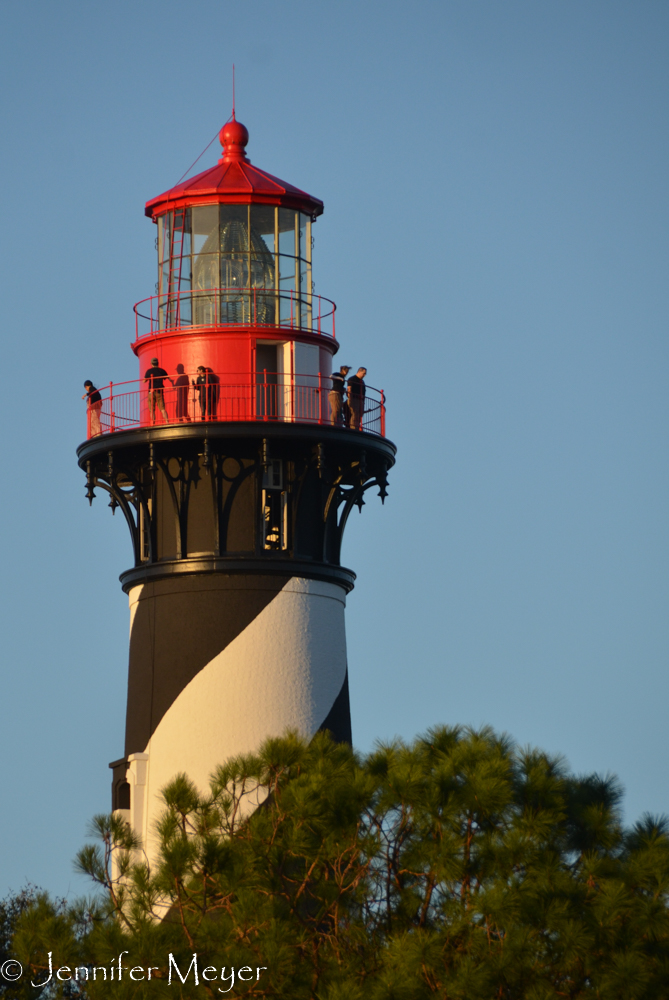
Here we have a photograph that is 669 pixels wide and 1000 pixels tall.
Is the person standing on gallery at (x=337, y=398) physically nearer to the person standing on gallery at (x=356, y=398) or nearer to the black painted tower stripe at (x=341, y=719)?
the person standing on gallery at (x=356, y=398)

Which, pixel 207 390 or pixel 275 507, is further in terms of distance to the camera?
pixel 275 507

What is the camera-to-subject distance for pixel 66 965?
21000mm

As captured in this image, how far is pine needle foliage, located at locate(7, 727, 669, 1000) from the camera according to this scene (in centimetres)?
2019

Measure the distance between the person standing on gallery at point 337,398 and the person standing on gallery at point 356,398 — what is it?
5.3 inches

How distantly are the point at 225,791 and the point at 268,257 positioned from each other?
9749 mm

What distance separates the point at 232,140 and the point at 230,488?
18.4 feet

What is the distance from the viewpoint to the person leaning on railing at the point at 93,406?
29109mm

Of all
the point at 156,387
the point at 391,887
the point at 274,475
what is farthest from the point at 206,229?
the point at 391,887

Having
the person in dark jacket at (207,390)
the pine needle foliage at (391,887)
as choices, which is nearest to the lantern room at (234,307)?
the person in dark jacket at (207,390)

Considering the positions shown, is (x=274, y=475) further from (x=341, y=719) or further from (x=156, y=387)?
(x=341, y=719)

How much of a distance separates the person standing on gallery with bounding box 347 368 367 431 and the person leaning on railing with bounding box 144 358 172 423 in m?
2.63

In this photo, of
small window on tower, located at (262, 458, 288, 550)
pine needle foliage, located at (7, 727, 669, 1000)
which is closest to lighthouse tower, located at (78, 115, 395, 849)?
small window on tower, located at (262, 458, 288, 550)

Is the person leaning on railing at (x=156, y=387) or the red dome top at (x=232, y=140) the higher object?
the red dome top at (x=232, y=140)

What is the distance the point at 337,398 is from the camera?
2889 cm
